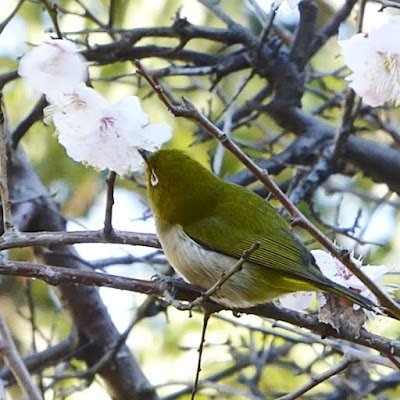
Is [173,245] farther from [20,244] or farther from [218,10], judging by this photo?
[218,10]

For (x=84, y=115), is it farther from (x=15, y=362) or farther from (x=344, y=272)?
(x=344, y=272)

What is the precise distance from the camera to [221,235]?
2.35 metres

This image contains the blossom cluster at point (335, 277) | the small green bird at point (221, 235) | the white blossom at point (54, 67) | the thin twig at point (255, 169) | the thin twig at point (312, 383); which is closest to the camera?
the thin twig at point (255, 169)

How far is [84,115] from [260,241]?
0.68m

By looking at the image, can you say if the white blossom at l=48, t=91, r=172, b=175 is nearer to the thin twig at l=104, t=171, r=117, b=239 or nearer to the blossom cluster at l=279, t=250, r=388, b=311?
the thin twig at l=104, t=171, r=117, b=239

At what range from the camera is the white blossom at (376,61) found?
1762mm

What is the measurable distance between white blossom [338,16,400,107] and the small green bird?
0.49 meters

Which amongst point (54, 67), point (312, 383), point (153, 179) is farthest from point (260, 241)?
point (54, 67)

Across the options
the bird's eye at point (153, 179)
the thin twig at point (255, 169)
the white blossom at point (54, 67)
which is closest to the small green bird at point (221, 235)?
the bird's eye at point (153, 179)

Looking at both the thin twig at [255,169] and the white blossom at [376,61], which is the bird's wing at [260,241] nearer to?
the white blossom at [376,61]

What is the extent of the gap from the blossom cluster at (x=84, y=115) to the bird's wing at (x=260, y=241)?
21.7 inches

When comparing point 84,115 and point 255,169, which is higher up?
point 84,115

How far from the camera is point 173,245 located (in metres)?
2.31

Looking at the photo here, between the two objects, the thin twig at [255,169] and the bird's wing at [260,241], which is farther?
the bird's wing at [260,241]
